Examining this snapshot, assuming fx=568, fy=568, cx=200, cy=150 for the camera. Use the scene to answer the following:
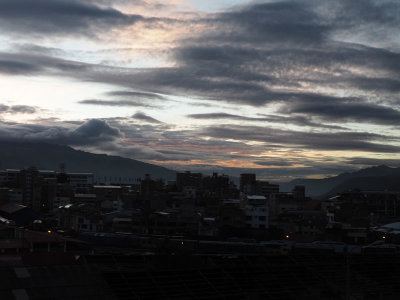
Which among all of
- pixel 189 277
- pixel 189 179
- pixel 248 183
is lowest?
pixel 189 277

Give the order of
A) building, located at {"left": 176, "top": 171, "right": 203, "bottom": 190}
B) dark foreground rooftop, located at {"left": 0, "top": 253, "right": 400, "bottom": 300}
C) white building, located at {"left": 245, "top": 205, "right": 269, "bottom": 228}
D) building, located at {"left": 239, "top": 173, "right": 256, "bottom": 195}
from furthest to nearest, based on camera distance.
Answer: building, located at {"left": 176, "top": 171, "right": 203, "bottom": 190} → building, located at {"left": 239, "top": 173, "right": 256, "bottom": 195} → white building, located at {"left": 245, "top": 205, "right": 269, "bottom": 228} → dark foreground rooftop, located at {"left": 0, "top": 253, "right": 400, "bottom": 300}

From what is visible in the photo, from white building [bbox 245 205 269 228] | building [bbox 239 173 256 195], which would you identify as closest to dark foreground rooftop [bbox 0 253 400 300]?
white building [bbox 245 205 269 228]

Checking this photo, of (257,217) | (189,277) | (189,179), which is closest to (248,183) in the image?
(189,179)

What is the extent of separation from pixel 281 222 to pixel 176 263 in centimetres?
5036

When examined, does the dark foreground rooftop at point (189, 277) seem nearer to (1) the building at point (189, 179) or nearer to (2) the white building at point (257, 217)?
A: (2) the white building at point (257, 217)

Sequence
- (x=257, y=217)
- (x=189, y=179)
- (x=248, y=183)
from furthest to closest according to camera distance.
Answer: (x=189, y=179), (x=248, y=183), (x=257, y=217)

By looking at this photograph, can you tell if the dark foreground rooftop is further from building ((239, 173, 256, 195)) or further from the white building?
building ((239, 173, 256, 195))

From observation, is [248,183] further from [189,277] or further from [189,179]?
[189,277]

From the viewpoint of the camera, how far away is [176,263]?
39625mm

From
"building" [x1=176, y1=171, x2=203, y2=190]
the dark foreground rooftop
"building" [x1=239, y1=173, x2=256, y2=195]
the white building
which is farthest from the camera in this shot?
"building" [x1=176, y1=171, x2=203, y2=190]

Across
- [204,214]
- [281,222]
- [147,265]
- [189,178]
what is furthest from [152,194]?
[147,265]

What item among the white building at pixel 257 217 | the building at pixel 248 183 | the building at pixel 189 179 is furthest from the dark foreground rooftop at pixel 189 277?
the building at pixel 189 179

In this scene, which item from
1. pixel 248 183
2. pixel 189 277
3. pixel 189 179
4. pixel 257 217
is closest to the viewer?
pixel 189 277

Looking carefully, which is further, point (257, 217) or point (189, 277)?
point (257, 217)
